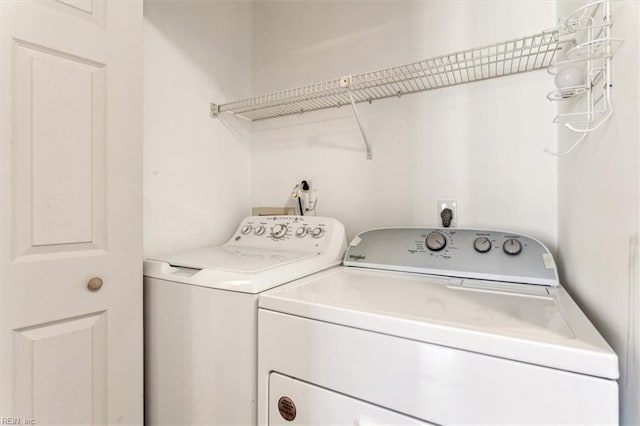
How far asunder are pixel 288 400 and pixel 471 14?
1.54 m

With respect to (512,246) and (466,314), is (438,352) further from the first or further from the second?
(512,246)

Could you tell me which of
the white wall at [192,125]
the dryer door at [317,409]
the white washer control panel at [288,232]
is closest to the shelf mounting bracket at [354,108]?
the white washer control panel at [288,232]

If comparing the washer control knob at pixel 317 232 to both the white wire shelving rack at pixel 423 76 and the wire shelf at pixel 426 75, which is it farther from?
the wire shelf at pixel 426 75

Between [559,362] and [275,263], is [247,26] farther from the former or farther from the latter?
[559,362]

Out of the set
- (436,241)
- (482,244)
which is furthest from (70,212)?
(482,244)

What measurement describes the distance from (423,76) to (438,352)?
1082 mm

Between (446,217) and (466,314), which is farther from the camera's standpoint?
(446,217)

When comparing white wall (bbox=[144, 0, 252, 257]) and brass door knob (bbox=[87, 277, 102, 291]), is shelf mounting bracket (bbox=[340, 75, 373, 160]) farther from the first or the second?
brass door knob (bbox=[87, 277, 102, 291])

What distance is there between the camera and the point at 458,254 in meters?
1.09

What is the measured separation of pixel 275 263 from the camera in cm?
102

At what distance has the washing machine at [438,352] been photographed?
0.52m

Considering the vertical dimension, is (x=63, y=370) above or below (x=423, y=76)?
below

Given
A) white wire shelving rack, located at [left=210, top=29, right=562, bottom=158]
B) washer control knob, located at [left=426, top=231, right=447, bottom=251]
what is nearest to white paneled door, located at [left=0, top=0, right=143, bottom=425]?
white wire shelving rack, located at [left=210, top=29, right=562, bottom=158]

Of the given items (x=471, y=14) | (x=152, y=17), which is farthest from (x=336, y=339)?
(x=152, y=17)
